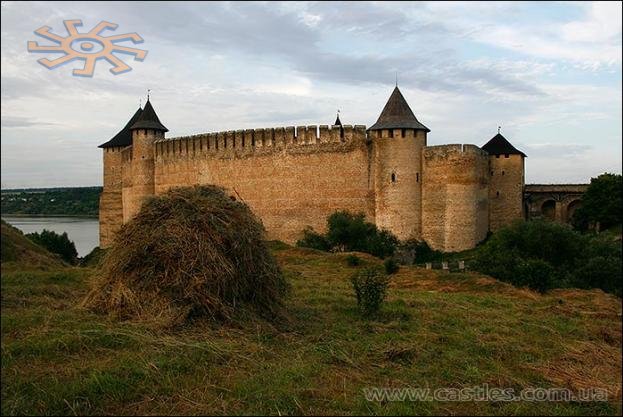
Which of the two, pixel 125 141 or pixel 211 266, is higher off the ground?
pixel 125 141

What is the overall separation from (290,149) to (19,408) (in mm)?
20173

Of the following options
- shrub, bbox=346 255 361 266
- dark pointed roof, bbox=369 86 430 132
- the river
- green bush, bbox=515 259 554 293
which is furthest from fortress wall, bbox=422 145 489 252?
the river

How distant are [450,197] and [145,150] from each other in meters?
15.5

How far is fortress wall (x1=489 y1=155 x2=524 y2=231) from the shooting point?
79.4ft

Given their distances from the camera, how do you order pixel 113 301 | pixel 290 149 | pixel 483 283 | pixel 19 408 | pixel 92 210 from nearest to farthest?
pixel 19 408
pixel 113 301
pixel 483 283
pixel 290 149
pixel 92 210

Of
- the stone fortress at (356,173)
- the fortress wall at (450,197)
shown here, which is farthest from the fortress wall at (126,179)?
the fortress wall at (450,197)

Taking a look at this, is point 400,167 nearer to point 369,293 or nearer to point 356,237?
point 356,237

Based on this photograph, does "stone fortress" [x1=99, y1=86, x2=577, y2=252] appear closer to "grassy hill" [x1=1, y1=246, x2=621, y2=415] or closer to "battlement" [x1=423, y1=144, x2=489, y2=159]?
"battlement" [x1=423, y1=144, x2=489, y2=159]

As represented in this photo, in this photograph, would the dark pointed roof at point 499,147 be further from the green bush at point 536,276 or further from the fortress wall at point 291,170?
the green bush at point 536,276

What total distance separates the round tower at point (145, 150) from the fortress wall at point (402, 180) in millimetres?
12407

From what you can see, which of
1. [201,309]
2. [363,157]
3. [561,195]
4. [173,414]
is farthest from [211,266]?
[561,195]

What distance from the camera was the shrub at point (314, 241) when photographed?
21.6 m

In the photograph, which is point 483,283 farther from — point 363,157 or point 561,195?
point 561,195

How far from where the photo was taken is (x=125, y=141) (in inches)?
1220
